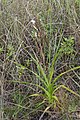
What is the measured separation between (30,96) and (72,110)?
29 centimetres

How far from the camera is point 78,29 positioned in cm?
200

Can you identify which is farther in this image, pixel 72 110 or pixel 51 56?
pixel 51 56

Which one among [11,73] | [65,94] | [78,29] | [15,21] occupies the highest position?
[15,21]

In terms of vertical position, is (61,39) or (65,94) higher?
(61,39)

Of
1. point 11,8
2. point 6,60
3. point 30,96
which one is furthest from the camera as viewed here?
point 11,8

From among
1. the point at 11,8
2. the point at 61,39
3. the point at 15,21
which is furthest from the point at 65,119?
the point at 11,8

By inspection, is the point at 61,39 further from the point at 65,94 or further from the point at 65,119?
the point at 65,119

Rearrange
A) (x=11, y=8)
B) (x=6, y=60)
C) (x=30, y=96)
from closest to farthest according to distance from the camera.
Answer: (x=30, y=96), (x=6, y=60), (x=11, y=8)

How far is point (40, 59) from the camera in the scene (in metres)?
1.93

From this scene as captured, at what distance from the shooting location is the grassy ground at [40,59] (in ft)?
5.72

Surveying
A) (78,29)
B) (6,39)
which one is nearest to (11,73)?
(6,39)

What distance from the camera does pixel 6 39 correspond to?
2033mm

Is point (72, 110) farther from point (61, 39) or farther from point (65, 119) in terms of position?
point (61, 39)

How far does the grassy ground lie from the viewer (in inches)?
68.6
